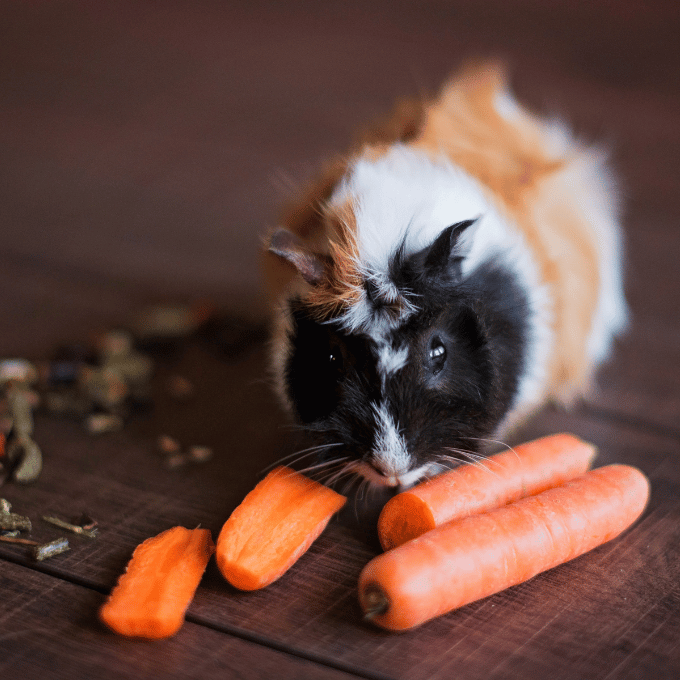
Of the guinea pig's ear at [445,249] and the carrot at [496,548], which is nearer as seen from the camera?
the carrot at [496,548]

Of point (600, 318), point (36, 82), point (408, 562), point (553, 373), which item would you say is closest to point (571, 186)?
point (600, 318)

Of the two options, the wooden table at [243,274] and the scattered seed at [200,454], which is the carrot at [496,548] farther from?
the scattered seed at [200,454]

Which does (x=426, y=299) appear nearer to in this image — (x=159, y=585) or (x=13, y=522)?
(x=159, y=585)

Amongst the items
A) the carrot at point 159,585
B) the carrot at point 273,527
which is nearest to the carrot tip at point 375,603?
the carrot at point 273,527

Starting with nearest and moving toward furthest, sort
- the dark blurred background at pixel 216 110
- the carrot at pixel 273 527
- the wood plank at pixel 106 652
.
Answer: the wood plank at pixel 106 652
the carrot at pixel 273 527
the dark blurred background at pixel 216 110

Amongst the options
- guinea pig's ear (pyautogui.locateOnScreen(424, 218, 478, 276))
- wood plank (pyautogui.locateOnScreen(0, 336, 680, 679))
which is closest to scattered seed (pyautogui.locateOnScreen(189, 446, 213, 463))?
wood plank (pyautogui.locateOnScreen(0, 336, 680, 679))

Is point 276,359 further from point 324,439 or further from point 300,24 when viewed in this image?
point 300,24

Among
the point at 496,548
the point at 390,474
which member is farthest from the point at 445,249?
the point at 496,548
